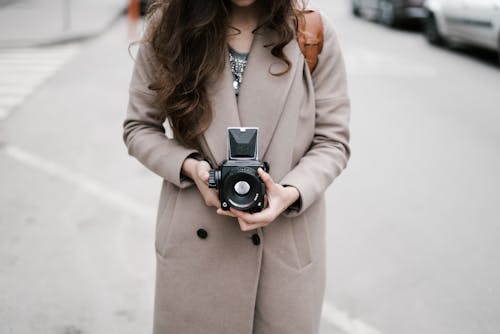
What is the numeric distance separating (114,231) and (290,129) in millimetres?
2746

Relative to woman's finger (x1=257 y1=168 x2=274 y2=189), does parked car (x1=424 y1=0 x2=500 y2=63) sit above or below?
below

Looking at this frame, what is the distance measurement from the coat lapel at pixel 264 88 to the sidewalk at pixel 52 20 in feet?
31.9

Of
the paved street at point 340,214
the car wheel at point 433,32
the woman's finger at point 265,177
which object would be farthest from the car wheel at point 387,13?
the woman's finger at point 265,177

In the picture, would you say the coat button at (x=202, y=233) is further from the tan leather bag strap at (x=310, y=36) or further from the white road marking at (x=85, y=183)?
the white road marking at (x=85, y=183)

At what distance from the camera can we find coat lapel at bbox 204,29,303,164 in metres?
1.57

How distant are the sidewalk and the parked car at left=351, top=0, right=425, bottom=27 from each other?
674 cm

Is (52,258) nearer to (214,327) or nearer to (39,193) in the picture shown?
(39,193)

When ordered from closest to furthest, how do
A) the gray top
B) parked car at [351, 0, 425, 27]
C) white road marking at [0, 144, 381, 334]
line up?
the gray top, white road marking at [0, 144, 381, 334], parked car at [351, 0, 425, 27]

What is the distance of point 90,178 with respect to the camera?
4867mm

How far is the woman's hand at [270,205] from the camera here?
4.69 feet

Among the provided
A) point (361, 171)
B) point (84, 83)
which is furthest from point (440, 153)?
point (84, 83)

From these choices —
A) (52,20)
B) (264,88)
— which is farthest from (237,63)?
(52,20)

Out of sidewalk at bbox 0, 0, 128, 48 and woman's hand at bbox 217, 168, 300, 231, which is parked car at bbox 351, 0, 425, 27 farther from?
woman's hand at bbox 217, 168, 300, 231

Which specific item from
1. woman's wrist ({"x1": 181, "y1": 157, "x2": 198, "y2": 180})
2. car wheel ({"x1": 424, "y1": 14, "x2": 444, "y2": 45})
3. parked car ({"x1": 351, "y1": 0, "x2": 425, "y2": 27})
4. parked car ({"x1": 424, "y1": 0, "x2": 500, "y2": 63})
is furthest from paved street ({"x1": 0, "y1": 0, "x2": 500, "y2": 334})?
parked car ({"x1": 351, "y1": 0, "x2": 425, "y2": 27})
